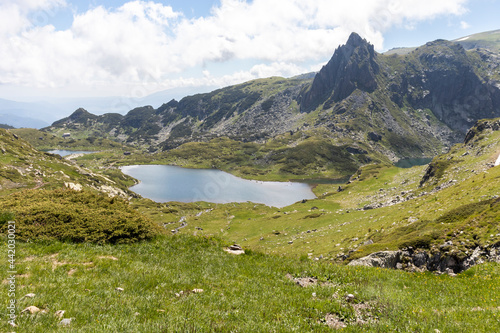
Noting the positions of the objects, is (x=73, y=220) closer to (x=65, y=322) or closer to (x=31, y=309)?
(x=31, y=309)

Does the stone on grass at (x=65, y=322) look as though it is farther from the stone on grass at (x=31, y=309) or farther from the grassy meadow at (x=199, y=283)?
the stone on grass at (x=31, y=309)

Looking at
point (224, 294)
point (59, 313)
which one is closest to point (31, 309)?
point (59, 313)

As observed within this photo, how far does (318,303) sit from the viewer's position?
429 inches

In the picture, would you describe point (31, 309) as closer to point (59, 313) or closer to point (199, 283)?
point (59, 313)

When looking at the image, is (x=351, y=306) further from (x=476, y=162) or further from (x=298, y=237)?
(x=476, y=162)

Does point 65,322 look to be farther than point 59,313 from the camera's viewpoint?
No

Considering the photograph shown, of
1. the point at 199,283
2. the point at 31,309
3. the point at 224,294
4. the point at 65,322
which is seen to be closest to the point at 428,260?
the point at 224,294

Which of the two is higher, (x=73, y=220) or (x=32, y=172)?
(x=73, y=220)

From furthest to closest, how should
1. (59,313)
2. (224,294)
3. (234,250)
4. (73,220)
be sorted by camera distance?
1. (234,250)
2. (73,220)
3. (224,294)
4. (59,313)

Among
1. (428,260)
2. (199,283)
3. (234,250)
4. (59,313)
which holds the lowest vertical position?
(428,260)

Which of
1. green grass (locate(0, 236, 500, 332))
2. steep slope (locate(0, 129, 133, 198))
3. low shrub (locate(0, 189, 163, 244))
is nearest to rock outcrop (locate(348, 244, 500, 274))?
green grass (locate(0, 236, 500, 332))

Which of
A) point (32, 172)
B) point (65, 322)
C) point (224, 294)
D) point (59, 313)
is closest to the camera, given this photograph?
point (65, 322)

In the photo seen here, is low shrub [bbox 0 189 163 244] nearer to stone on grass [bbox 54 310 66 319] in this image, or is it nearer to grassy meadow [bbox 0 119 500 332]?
grassy meadow [bbox 0 119 500 332]

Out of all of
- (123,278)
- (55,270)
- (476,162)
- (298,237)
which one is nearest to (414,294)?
(123,278)
